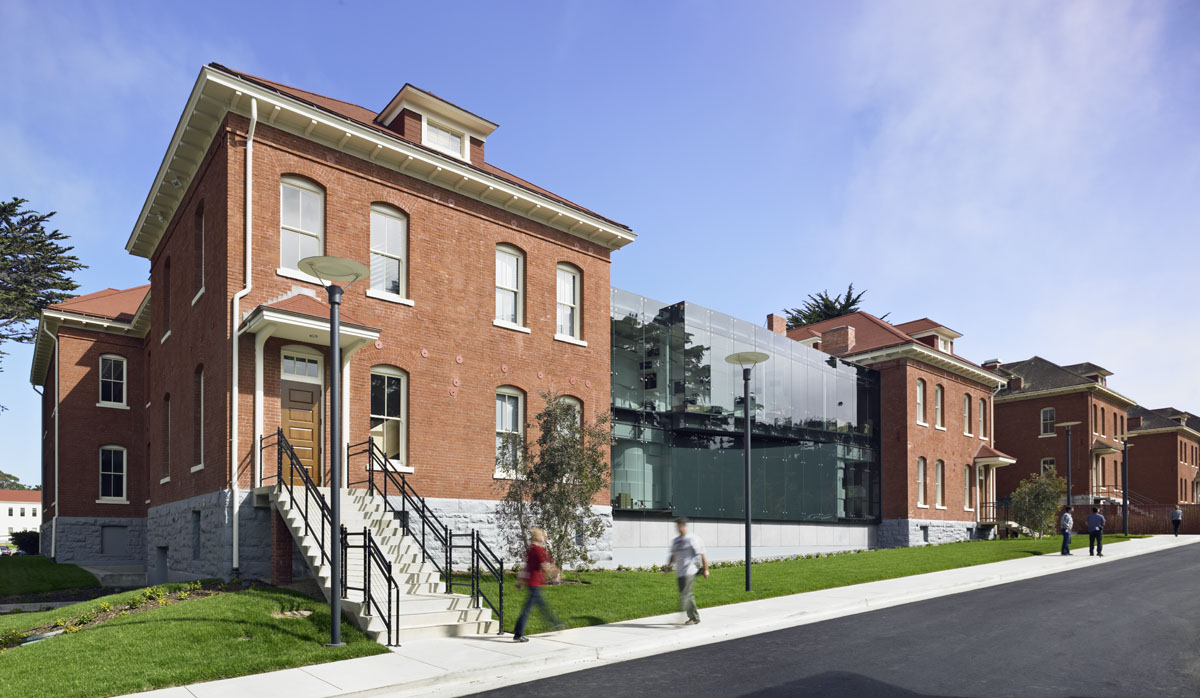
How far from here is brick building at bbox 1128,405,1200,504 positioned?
2396 inches

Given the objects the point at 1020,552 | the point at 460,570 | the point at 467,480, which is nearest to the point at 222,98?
the point at 467,480

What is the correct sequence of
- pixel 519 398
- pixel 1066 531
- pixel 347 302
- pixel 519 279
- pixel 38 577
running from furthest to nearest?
pixel 1066 531, pixel 38 577, pixel 519 279, pixel 519 398, pixel 347 302

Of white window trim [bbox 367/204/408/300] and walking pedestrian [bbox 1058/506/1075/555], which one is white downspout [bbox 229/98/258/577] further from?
walking pedestrian [bbox 1058/506/1075/555]

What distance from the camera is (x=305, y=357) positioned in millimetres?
17266

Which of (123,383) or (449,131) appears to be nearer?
(449,131)

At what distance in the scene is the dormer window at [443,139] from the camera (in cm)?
2072

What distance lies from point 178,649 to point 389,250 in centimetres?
1036

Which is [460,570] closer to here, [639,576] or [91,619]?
[639,576]

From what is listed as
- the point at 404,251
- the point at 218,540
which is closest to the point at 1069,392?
the point at 404,251

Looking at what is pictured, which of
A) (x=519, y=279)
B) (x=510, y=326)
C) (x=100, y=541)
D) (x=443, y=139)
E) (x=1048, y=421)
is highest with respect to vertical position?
(x=443, y=139)

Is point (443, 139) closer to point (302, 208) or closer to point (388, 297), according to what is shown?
point (302, 208)

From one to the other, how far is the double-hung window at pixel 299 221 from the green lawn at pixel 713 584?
788cm

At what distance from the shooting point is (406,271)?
750 inches

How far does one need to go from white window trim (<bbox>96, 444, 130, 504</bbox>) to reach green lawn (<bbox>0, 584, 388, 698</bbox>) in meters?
19.9
